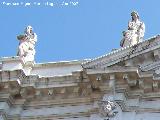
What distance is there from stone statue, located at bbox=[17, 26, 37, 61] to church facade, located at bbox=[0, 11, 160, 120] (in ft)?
1.86

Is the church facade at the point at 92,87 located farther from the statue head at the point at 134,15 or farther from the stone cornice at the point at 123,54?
the statue head at the point at 134,15

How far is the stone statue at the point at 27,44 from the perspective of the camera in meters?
26.6

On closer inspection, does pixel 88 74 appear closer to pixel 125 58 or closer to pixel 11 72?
pixel 125 58

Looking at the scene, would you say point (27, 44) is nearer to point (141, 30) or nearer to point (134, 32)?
point (134, 32)

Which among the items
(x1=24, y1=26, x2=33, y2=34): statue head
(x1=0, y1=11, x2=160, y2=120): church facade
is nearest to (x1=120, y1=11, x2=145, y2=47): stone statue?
(x1=0, y1=11, x2=160, y2=120): church facade

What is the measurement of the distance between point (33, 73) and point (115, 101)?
4.53 metres

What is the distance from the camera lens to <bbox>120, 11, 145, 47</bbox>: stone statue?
84.4ft

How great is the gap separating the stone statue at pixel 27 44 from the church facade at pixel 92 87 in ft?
1.86

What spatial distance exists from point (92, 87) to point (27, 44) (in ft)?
14.3

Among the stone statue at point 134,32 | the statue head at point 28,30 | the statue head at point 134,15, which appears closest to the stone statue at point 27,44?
the statue head at point 28,30

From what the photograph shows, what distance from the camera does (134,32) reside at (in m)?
26.0

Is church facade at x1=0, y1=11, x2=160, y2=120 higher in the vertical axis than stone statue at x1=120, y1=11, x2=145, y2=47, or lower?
lower

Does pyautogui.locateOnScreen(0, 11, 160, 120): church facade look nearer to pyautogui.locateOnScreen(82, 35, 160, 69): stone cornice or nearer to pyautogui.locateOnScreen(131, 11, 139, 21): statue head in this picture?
pyautogui.locateOnScreen(82, 35, 160, 69): stone cornice

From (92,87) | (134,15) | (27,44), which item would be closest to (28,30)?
(27,44)
